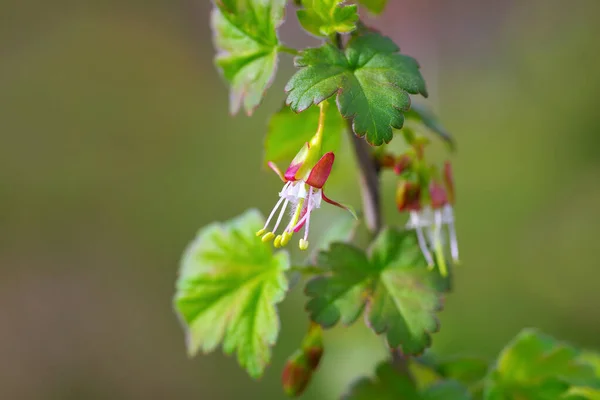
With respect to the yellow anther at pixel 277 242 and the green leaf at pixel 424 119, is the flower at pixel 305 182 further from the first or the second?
the green leaf at pixel 424 119

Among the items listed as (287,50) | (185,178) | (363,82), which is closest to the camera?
(363,82)

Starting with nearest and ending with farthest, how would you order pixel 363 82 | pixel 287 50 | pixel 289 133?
1. pixel 363 82
2. pixel 287 50
3. pixel 289 133

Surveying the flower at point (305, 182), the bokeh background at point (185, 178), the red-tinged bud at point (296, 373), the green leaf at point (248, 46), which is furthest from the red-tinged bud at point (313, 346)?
the bokeh background at point (185, 178)

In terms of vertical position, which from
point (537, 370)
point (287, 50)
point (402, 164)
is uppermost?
point (287, 50)

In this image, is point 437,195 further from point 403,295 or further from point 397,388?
point 397,388

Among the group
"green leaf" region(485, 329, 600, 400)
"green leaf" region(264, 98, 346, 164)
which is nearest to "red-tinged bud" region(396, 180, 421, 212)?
"green leaf" region(264, 98, 346, 164)

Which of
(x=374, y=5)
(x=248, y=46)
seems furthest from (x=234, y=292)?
(x=374, y=5)

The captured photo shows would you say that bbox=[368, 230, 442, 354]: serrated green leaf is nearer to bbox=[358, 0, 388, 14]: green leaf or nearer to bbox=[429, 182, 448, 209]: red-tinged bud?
bbox=[429, 182, 448, 209]: red-tinged bud

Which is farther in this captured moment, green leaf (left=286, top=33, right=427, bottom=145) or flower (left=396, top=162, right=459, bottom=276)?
flower (left=396, top=162, right=459, bottom=276)

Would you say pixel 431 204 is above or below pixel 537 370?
above
